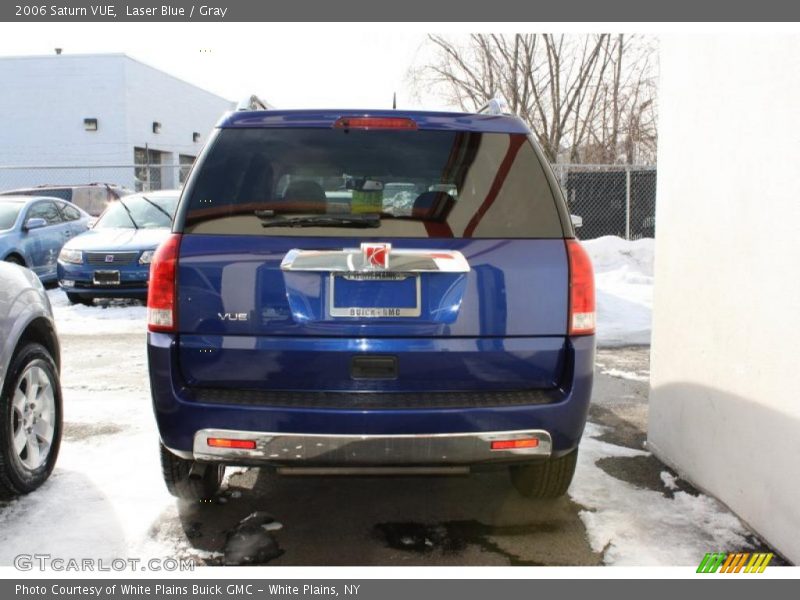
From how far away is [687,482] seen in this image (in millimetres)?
3891

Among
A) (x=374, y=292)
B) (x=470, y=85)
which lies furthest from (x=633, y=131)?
(x=374, y=292)

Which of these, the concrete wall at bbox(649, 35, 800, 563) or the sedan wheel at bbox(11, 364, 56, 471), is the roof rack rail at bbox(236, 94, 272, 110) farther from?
the concrete wall at bbox(649, 35, 800, 563)

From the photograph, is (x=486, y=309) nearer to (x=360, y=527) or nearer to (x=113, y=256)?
(x=360, y=527)

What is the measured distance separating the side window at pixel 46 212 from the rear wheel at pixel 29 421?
8476mm

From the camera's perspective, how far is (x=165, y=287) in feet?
9.21

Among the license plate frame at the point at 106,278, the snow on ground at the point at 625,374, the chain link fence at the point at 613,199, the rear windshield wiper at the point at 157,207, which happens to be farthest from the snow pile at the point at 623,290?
the rear windshield wiper at the point at 157,207

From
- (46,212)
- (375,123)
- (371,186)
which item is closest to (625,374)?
(371,186)

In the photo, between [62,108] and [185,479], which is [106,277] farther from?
[62,108]

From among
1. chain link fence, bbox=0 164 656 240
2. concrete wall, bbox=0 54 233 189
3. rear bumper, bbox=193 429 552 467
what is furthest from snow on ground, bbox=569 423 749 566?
concrete wall, bbox=0 54 233 189

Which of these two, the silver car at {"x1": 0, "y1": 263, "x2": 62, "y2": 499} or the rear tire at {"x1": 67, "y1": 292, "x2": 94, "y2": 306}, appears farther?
the rear tire at {"x1": 67, "y1": 292, "x2": 94, "y2": 306}

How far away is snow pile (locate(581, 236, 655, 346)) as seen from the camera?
28.0 ft

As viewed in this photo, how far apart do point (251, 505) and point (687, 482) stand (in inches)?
95.8

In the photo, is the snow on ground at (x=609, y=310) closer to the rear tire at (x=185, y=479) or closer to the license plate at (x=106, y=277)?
the license plate at (x=106, y=277)

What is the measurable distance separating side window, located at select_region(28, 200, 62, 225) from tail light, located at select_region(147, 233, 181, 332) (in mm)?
9812
